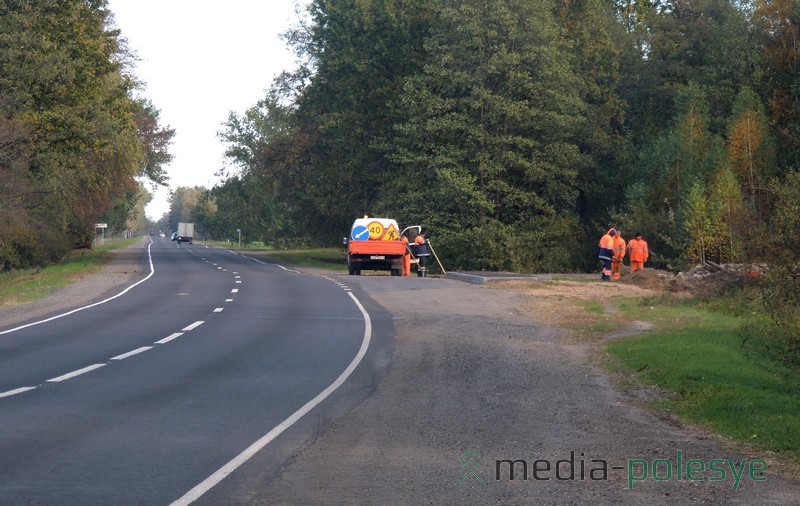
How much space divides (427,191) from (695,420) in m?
36.9

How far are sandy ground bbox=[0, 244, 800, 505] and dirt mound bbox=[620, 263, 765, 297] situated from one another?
8.00 metres

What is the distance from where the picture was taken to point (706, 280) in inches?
1044

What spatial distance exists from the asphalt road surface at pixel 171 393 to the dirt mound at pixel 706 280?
8.65 m

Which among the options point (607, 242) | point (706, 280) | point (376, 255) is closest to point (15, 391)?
point (706, 280)

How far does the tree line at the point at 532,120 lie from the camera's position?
42688 millimetres

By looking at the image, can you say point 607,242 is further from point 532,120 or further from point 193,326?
point 193,326

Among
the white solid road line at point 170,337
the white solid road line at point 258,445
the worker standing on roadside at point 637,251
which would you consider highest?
the worker standing on roadside at point 637,251

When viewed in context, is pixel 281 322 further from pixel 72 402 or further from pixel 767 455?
pixel 767 455

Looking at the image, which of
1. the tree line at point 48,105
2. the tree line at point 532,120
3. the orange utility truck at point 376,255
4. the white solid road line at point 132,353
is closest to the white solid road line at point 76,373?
the white solid road line at point 132,353

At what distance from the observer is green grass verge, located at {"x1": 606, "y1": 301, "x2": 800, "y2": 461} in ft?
31.2

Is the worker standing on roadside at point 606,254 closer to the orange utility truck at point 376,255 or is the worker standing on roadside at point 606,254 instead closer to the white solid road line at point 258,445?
the orange utility truck at point 376,255

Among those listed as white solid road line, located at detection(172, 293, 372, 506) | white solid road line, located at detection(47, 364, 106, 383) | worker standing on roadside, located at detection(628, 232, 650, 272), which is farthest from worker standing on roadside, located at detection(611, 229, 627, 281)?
white solid road line, located at detection(47, 364, 106, 383)

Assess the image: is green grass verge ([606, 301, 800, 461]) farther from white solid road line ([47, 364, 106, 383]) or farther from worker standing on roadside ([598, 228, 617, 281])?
worker standing on roadside ([598, 228, 617, 281])

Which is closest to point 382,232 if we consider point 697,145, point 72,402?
point 697,145
